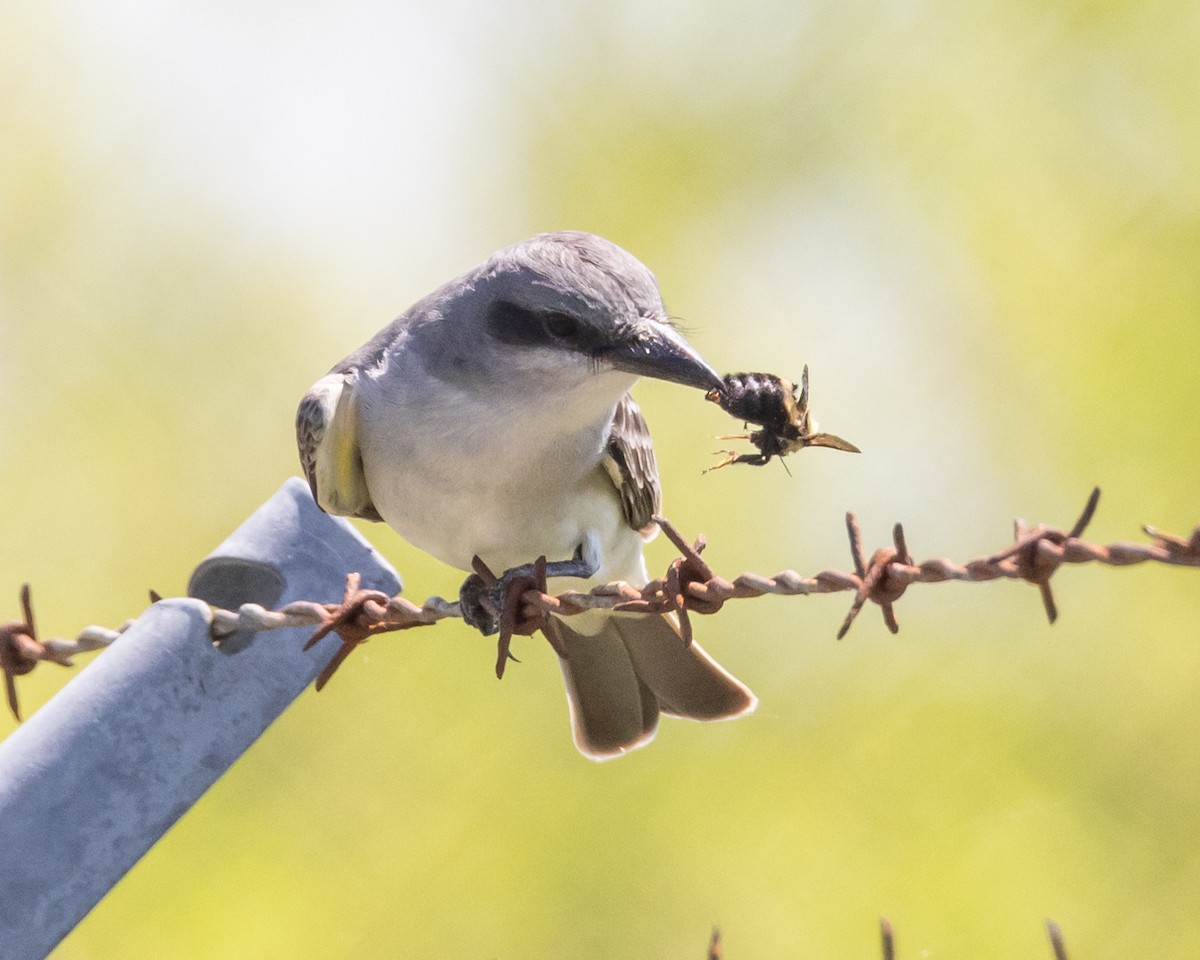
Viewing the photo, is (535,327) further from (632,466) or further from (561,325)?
(632,466)

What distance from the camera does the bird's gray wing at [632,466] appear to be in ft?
13.2

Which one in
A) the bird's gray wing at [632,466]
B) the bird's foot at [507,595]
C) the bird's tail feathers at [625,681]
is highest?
the bird's gray wing at [632,466]

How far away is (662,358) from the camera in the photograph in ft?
11.6

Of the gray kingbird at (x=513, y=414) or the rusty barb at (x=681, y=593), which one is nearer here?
the rusty barb at (x=681, y=593)

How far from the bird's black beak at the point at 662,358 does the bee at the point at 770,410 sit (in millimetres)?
73

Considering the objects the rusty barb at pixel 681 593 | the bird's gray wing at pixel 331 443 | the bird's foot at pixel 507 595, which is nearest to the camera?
the rusty barb at pixel 681 593

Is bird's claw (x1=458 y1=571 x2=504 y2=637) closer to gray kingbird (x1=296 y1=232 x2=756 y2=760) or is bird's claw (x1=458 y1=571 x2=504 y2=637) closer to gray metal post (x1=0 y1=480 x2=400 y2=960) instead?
gray kingbird (x1=296 y1=232 x2=756 y2=760)

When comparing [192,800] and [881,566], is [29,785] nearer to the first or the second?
[192,800]

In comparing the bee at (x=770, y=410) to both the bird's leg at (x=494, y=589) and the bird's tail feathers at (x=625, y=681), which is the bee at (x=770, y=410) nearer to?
the bird's leg at (x=494, y=589)

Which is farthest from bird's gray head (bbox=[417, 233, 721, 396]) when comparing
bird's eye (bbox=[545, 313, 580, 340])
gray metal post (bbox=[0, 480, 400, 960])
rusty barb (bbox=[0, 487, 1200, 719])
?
gray metal post (bbox=[0, 480, 400, 960])

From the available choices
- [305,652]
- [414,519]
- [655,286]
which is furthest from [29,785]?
[655,286]

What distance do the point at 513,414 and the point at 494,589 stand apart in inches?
21.5

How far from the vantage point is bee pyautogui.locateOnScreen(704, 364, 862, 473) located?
10.8 feet

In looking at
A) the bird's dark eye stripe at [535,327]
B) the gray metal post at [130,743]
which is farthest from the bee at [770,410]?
the gray metal post at [130,743]
